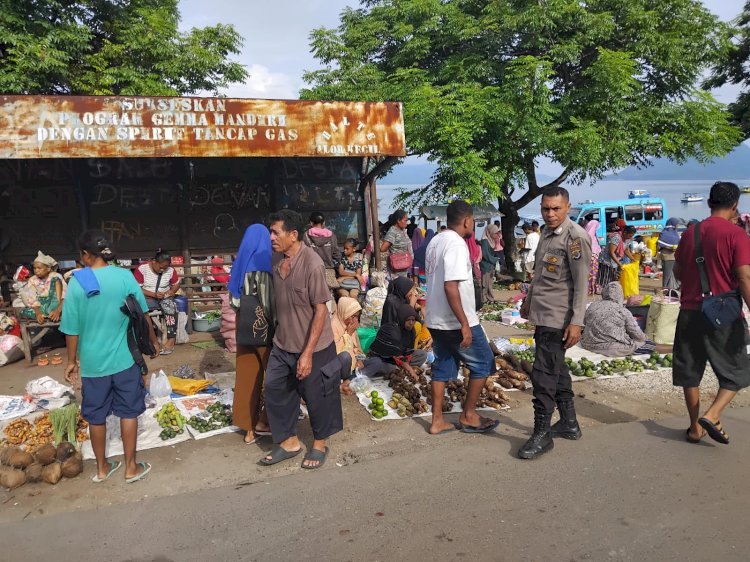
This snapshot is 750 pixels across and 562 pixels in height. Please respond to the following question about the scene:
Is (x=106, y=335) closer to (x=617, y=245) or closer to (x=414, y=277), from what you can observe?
(x=414, y=277)

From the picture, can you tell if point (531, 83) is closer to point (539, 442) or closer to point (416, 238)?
point (416, 238)

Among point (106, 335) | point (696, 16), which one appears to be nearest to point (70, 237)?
point (106, 335)

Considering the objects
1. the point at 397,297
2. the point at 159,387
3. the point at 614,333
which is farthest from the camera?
the point at 614,333

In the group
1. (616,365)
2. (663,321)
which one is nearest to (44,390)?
(616,365)

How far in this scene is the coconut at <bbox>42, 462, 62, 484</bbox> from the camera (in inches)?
157

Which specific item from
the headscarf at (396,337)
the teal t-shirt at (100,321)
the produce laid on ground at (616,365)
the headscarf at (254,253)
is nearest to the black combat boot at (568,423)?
the produce laid on ground at (616,365)

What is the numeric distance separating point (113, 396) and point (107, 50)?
12.7m

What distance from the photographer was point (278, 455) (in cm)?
431

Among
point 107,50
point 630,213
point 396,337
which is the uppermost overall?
point 107,50

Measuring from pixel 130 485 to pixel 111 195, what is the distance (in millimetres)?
7458

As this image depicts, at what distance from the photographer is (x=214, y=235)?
10.8 metres

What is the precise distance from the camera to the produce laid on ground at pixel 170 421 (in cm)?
475

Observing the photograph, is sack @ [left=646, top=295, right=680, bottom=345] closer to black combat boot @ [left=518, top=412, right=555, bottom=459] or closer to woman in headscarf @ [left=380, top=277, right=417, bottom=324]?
woman in headscarf @ [left=380, top=277, right=417, bottom=324]

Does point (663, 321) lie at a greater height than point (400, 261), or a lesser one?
lesser
